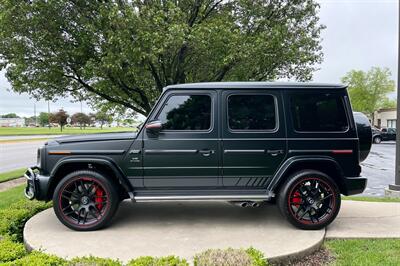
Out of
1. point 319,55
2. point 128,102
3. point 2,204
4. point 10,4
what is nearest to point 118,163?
point 2,204

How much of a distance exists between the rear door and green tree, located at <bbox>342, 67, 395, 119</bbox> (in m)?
51.6

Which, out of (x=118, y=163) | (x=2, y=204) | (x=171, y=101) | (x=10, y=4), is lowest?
(x=2, y=204)

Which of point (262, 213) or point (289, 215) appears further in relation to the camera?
point (262, 213)

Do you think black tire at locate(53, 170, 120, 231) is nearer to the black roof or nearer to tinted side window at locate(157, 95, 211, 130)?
tinted side window at locate(157, 95, 211, 130)

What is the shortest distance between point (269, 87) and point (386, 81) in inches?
2191

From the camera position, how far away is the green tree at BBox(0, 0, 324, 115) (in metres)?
9.20

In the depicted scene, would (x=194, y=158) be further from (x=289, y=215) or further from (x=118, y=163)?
(x=289, y=215)

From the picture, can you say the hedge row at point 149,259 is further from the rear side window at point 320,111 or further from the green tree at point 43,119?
the green tree at point 43,119

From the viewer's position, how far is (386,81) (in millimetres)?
53281

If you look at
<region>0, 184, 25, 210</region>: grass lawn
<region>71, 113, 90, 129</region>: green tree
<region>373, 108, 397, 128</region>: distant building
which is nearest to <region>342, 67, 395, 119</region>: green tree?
<region>373, 108, 397, 128</region>: distant building

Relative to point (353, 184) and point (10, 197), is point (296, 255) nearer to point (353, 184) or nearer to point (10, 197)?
point (353, 184)

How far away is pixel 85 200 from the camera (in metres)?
4.88

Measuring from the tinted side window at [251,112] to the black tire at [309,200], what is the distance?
84 centimetres

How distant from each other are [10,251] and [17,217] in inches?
69.0
